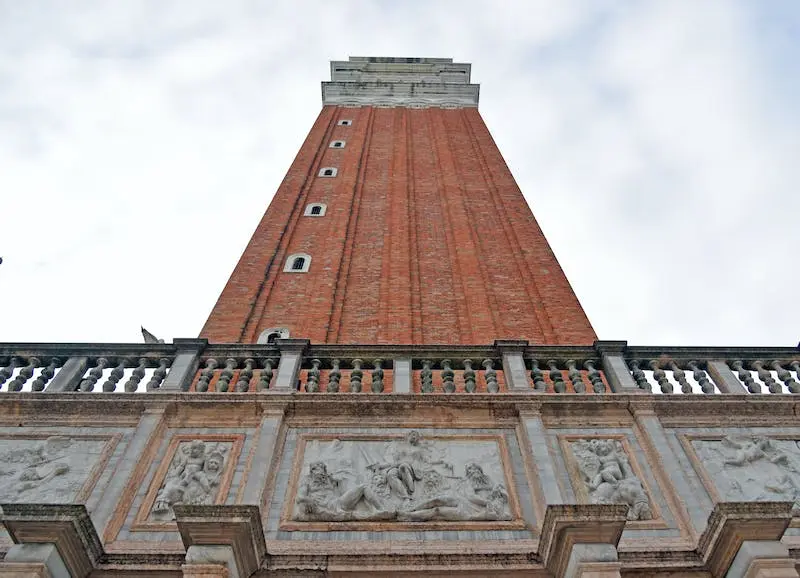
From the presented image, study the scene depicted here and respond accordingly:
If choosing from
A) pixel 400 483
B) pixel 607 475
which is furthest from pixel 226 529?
pixel 607 475

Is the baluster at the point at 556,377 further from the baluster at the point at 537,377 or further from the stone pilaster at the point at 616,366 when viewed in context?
the stone pilaster at the point at 616,366

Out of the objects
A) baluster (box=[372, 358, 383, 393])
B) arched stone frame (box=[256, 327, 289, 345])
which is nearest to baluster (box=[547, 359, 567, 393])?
baluster (box=[372, 358, 383, 393])

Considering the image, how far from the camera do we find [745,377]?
33.4 ft

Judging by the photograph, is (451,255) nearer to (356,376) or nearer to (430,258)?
(430,258)

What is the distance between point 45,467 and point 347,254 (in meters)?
11.4

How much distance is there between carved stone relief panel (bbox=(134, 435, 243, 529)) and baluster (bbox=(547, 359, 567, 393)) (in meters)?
3.78

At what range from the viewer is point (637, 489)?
27.4ft

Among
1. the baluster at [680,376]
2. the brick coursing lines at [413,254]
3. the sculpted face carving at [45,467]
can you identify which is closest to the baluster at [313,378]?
the sculpted face carving at [45,467]

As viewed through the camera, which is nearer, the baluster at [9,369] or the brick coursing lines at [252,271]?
the baluster at [9,369]

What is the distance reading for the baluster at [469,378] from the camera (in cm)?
983

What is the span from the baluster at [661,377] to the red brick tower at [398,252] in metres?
5.36

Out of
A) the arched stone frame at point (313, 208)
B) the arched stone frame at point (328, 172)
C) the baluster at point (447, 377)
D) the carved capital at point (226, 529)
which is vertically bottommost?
the carved capital at point (226, 529)

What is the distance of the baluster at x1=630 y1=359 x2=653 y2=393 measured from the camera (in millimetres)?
10078

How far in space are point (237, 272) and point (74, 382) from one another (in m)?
8.45
